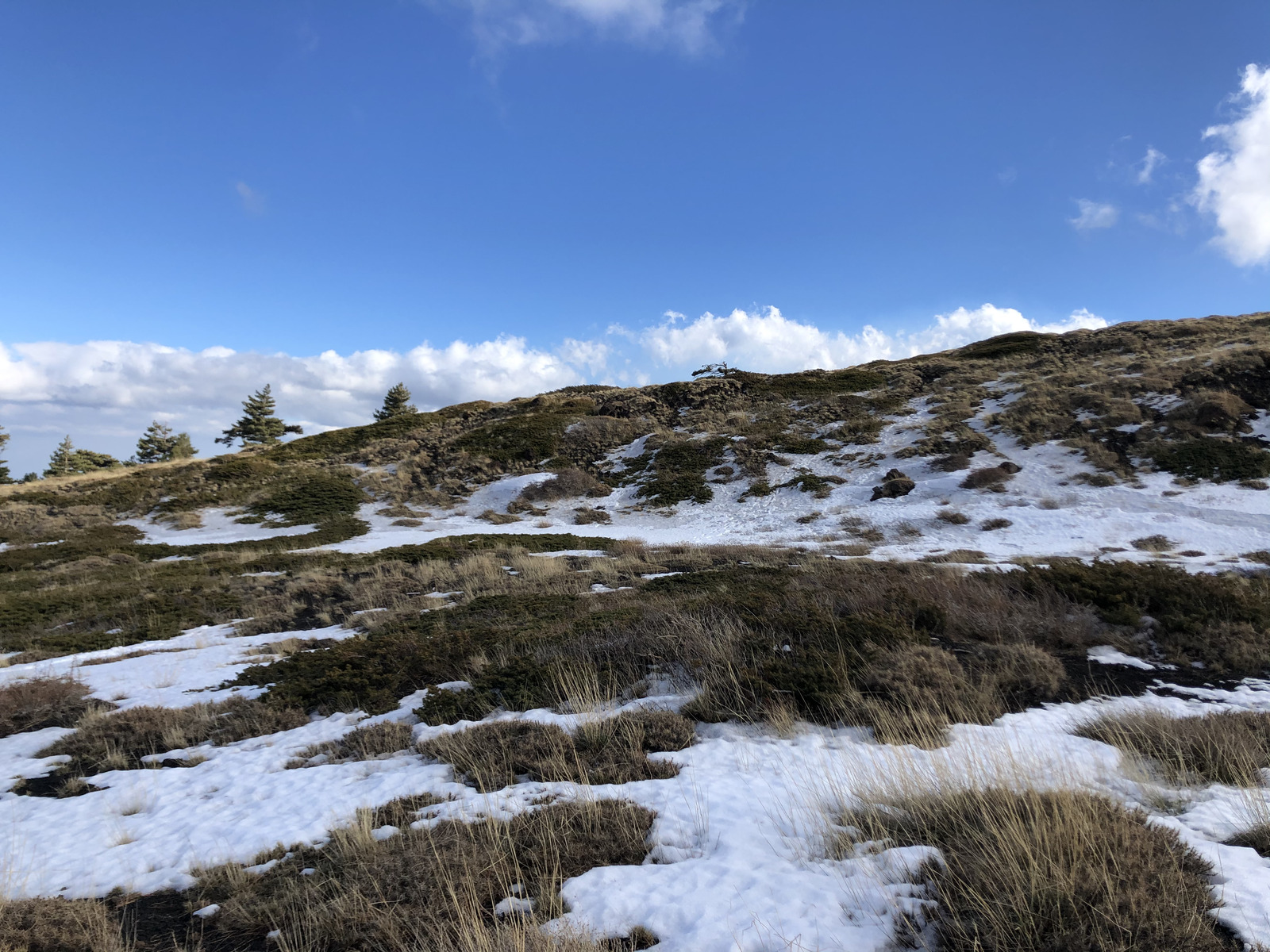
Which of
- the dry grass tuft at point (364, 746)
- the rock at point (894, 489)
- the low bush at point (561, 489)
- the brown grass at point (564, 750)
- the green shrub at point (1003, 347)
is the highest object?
the green shrub at point (1003, 347)

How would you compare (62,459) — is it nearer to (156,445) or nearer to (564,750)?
(156,445)

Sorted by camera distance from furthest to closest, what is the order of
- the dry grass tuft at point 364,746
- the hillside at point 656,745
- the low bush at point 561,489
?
the low bush at point 561,489 < the dry grass tuft at point 364,746 < the hillside at point 656,745

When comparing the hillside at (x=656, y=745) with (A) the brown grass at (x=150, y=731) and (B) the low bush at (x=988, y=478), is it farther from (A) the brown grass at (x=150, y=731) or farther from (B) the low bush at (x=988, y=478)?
(B) the low bush at (x=988, y=478)

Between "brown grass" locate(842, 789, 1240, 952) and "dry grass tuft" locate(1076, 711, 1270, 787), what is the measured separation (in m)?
1.37

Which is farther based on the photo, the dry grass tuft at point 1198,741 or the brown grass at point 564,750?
the brown grass at point 564,750

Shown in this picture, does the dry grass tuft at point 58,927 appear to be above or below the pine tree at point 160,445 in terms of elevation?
below

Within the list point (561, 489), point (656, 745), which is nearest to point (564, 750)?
point (656, 745)

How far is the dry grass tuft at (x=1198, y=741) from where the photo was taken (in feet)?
12.6

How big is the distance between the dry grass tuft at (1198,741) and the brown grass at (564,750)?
3.51 m

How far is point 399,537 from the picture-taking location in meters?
23.1

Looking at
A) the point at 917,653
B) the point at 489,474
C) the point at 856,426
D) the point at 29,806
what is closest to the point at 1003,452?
the point at 856,426

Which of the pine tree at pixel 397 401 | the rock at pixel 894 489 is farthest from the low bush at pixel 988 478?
the pine tree at pixel 397 401

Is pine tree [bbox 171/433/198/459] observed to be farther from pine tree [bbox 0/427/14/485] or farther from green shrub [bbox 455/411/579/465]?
green shrub [bbox 455/411/579/465]

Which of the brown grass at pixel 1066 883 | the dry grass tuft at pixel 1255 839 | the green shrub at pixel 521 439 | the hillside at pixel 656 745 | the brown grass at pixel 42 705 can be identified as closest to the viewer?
the brown grass at pixel 1066 883
